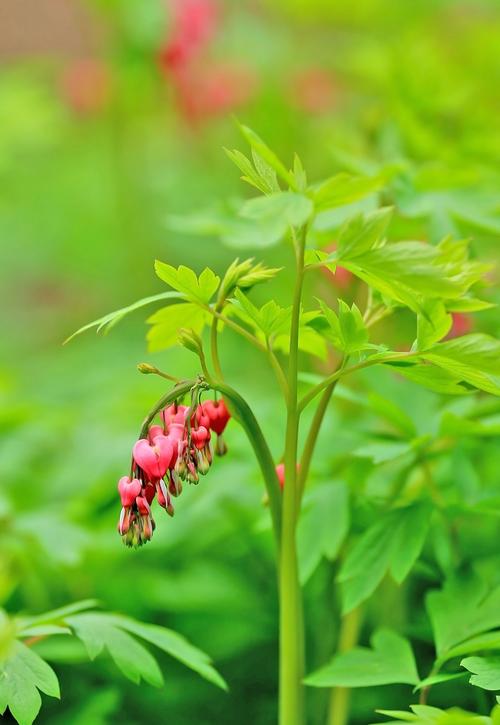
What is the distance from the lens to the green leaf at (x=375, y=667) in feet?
3.65

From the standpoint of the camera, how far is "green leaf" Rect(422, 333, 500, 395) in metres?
0.96

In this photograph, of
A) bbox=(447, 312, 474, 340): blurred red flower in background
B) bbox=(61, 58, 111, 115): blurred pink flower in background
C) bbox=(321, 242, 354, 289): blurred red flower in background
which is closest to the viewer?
bbox=(447, 312, 474, 340): blurred red flower in background

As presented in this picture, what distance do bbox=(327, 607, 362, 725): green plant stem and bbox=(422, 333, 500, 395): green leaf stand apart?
46 centimetres

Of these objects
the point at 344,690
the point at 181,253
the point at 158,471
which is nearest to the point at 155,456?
the point at 158,471

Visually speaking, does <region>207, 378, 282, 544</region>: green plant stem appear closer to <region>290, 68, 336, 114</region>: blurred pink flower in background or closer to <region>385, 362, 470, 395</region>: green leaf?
<region>385, 362, 470, 395</region>: green leaf

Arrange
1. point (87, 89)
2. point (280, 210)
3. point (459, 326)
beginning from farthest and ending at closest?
point (87, 89), point (459, 326), point (280, 210)

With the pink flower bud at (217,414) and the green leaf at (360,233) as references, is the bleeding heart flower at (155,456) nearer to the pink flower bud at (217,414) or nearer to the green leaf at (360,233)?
Result: the pink flower bud at (217,414)

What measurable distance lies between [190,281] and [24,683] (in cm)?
49

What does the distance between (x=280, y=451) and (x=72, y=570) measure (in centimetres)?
48

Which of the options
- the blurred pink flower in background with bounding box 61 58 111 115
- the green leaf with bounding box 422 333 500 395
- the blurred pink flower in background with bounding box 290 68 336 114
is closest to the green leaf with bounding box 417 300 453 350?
the green leaf with bounding box 422 333 500 395

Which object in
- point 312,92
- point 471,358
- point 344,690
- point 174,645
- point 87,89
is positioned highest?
point 87,89

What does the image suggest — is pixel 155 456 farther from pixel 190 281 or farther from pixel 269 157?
pixel 269 157

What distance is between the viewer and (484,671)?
1.01 m

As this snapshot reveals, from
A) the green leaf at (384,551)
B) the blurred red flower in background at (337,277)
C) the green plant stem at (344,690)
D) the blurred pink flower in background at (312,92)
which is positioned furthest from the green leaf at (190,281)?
the blurred pink flower in background at (312,92)
